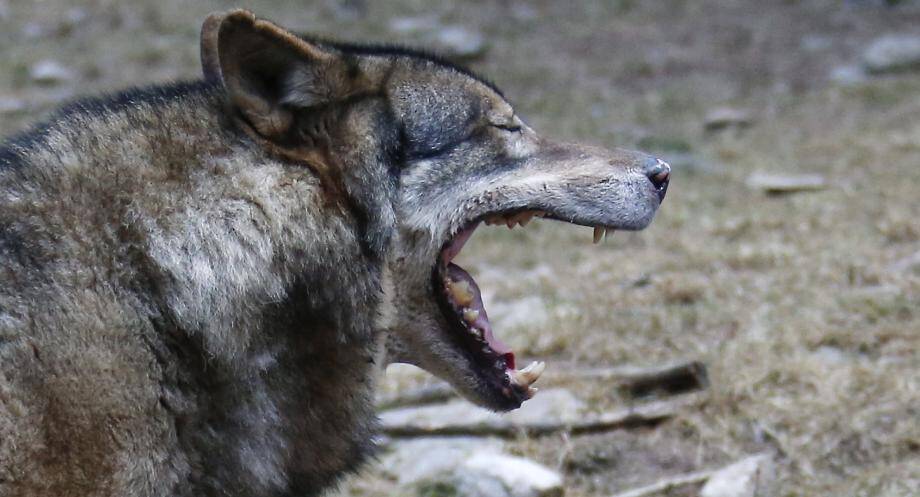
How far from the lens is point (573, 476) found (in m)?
4.35

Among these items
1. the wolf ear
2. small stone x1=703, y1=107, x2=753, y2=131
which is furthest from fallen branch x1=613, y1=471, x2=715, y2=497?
small stone x1=703, y1=107, x2=753, y2=131

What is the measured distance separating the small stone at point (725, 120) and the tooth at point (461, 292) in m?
7.32

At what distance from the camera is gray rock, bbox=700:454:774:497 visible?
12.8 ft

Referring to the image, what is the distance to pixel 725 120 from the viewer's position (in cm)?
1018

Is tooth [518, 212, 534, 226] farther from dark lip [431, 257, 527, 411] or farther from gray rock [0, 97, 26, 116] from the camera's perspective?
gray rock [0, 97, 26, 116]

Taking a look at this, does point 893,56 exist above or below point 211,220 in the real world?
above

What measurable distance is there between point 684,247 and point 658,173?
3612 millimetres

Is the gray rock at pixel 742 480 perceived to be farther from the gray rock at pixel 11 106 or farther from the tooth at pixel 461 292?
the gray rock at pixel 11 106

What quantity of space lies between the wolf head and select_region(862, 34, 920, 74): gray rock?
28.1ft

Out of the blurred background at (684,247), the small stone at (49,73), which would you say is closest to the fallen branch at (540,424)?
the blurred background at (684,247)

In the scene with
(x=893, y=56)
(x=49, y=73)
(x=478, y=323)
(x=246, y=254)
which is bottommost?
(x=478, y=323)

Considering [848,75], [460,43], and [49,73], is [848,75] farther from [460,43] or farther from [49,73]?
[49,73]

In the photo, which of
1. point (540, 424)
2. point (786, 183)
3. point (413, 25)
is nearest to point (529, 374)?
point (540, 424)

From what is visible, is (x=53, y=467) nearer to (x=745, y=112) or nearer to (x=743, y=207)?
(x=743, y=207)
